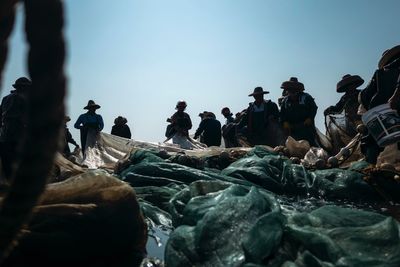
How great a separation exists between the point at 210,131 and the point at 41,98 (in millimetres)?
9622

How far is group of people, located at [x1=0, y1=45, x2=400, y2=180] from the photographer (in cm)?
569

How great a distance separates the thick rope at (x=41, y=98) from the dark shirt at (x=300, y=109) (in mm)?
8340

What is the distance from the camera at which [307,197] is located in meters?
5.09

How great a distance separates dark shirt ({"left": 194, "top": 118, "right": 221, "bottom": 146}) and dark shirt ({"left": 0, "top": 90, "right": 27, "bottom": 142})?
5.09 meters

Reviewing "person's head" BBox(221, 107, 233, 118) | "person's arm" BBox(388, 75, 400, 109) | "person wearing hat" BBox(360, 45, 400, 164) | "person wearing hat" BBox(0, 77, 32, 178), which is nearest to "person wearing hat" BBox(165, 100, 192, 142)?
"person's head" BBox(221, 107, 233, 118)

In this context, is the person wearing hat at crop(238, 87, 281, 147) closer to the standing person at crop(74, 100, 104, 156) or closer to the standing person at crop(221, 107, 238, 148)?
the standing person at crop(221, 107, 238, 148)

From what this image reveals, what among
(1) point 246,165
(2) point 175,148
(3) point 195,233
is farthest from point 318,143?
(3) point 195,233

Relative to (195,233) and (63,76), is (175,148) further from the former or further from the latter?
(63,76)

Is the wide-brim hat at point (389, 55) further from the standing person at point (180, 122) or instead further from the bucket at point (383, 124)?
the standing person at point (180, 122)

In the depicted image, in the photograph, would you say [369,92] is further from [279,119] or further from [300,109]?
[279,119]

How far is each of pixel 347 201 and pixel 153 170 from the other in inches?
85.6

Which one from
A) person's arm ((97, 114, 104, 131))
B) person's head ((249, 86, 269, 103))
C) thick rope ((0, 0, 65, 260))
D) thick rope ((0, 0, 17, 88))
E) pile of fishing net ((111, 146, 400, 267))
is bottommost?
pile of fishing net ((111, 146, 400, 267))

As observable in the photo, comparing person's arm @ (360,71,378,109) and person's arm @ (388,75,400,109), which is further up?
person's arm @ (360,71,378,109)

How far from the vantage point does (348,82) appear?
8.16 meters
